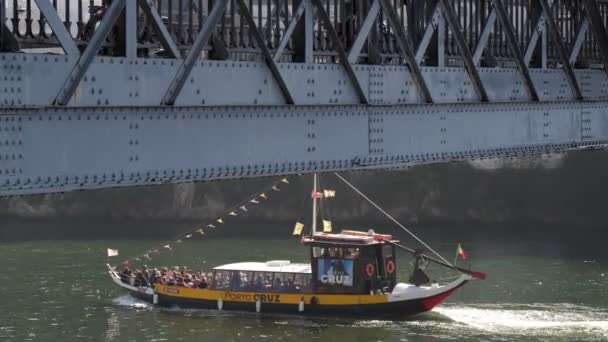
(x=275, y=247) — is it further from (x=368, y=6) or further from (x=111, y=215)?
(x=368, y=6)

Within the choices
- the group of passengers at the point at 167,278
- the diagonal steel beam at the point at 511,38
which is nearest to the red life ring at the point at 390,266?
the group of passengers at the point at 167,278

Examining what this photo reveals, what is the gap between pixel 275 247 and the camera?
214ft

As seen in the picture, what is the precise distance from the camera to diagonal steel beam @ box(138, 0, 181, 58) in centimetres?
1641

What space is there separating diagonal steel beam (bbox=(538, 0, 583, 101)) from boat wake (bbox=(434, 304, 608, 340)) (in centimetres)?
1533

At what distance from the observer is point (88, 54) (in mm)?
15547

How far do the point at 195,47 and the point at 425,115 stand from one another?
6.59 meters

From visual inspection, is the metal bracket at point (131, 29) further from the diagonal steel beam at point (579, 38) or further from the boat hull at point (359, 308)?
the boat hull at point (359, 308)

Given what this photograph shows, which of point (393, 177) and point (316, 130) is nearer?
point (316, 130)

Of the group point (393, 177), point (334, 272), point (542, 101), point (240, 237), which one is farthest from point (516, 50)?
point (393, 177)

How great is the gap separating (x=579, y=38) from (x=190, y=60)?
13.3 meters

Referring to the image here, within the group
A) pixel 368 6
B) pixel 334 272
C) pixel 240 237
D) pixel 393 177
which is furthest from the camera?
pixel 393 177

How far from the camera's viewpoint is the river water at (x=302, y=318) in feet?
144

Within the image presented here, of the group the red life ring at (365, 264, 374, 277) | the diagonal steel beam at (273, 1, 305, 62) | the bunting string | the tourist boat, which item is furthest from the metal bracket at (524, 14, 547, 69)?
the bunting string

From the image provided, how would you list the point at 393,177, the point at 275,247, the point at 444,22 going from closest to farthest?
the point at 444,22 < the point at 275,247 < the point at 393,177
